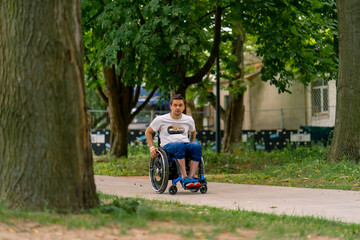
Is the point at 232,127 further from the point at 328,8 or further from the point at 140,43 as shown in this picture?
the point at 140,43

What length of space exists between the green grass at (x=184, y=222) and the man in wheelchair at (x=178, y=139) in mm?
3321

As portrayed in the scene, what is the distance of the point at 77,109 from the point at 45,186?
31.6 inches

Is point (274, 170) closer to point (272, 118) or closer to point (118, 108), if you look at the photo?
point (118, 108)

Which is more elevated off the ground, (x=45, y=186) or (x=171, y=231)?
(x=45, y=186)

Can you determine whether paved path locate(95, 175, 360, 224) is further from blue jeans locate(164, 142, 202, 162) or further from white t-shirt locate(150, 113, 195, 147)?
white t-shirt locate(150, 113, 195, 147)

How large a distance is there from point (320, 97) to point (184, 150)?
76.4 feet

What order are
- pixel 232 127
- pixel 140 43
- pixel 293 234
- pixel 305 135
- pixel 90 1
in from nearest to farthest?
pixel 293 234, pixel 140 43, pixel 90 1, pixel 232 127, pixel 305 135

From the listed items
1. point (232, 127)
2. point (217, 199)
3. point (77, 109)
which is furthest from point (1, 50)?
point (232, 127)

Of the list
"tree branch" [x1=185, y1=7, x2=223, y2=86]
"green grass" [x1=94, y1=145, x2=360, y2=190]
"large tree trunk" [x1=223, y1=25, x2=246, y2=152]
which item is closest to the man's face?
"green grass" [x1=94, y1=145, x2=360, y2=190]

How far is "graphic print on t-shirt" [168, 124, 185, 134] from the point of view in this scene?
10430 mm

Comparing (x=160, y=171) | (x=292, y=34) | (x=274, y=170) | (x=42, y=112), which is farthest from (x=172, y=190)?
(x=292, y=34)

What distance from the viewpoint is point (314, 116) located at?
108ft

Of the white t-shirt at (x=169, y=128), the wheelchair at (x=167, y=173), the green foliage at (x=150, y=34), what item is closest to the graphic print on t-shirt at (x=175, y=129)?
the white t-shirt at (x=169, y=128)

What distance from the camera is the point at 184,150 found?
33.3ft
